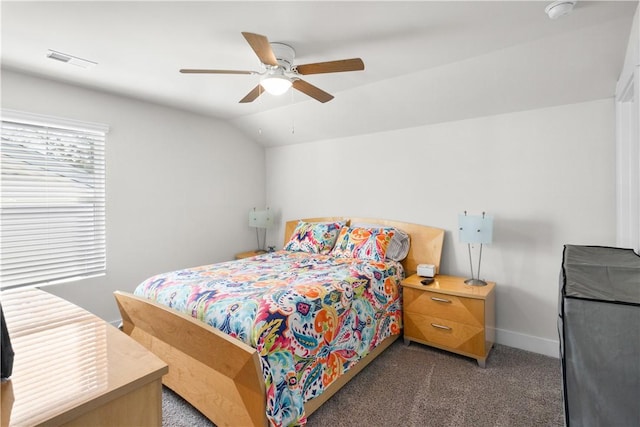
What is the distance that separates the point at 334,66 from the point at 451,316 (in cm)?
212

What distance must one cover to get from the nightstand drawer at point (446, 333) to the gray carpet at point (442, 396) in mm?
128

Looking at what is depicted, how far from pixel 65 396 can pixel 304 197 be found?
362 cm

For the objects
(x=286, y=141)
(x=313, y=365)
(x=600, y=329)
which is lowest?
(x=313, y=365)

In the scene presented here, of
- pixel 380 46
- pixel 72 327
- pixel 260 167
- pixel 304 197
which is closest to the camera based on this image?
pixel 72 327

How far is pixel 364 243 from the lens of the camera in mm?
3227

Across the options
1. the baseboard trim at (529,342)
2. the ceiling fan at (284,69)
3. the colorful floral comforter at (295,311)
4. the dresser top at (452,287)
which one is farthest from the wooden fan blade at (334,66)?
the baseboard trim at (529,342)

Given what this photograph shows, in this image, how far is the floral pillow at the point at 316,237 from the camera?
355cm

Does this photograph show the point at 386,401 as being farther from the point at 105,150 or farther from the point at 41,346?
the point at 105,150

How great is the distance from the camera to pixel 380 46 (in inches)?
88.0

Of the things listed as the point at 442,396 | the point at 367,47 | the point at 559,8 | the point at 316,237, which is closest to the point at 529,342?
the point at 442,396

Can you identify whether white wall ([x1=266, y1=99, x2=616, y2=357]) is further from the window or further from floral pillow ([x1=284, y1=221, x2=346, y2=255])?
the window

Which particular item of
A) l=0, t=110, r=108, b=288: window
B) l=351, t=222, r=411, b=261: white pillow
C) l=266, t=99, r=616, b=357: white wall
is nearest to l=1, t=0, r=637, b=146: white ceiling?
l=266, t=99, r=616, b=357: white wall

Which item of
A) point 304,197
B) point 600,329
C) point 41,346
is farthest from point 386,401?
point 304,197

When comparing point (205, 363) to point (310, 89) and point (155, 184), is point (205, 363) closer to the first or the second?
point (310, 89)
